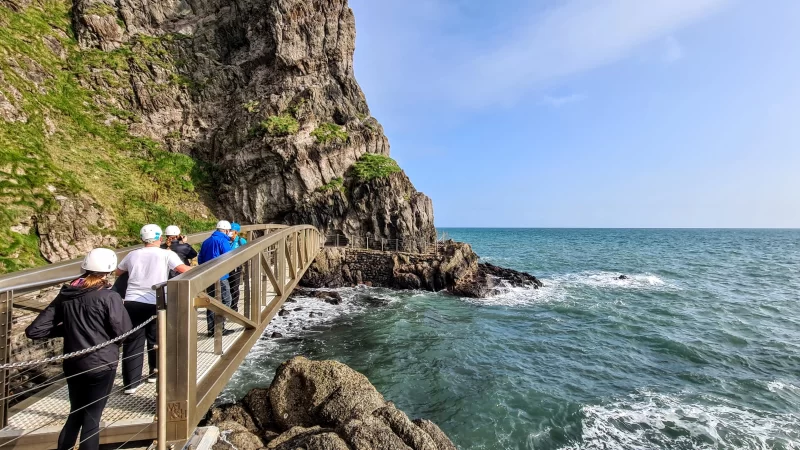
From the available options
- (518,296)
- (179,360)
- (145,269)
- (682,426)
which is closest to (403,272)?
(518,296)

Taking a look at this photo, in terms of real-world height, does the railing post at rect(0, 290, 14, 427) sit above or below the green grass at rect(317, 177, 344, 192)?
below

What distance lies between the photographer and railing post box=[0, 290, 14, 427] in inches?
120

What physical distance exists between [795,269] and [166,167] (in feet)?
212

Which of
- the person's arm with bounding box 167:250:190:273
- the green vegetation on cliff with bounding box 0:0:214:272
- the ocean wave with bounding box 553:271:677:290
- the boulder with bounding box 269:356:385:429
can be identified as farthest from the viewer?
the ocean wave with bounding box 553:271:677:290

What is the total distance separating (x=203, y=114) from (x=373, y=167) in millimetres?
17357

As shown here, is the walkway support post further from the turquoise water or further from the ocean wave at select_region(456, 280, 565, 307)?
the ocean wave at select_region(456, 280, 565, 307)

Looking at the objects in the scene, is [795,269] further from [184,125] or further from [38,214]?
[184,125]

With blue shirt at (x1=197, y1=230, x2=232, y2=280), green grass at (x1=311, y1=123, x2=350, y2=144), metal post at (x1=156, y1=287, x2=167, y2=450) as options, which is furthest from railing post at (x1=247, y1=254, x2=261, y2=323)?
green grass at (x1=311, y1=123, x2=350, y2=144)

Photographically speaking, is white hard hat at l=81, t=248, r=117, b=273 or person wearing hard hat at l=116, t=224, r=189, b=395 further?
person wearing hard hat at l=116, t=224, r=189, b=395

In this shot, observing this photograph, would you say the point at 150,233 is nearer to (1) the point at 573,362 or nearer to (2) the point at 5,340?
(2) the point at 5,340

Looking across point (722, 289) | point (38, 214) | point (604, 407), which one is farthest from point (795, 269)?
point (38, 214)

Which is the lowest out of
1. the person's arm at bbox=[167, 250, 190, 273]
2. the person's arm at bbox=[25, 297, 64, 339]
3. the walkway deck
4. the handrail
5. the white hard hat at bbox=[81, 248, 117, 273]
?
the walkway deck

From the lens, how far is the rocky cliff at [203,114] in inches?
828

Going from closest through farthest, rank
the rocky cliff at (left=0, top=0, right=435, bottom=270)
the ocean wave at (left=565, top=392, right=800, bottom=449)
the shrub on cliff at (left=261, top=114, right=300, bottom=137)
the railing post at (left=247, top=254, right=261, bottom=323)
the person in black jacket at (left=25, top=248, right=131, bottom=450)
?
the person in black jacket at (left=25, top=248, right=131, bottom=450), the railing post at (left=247, top=254, right=261, bottom=323), the ocean wave at (left=565, top=392, right=800, bottom=449), the rocky cliff at (left=0, top=0, right=435, bottom=270), the shrub on cliff at (left=261, top=114, right=300, bottom=137)
